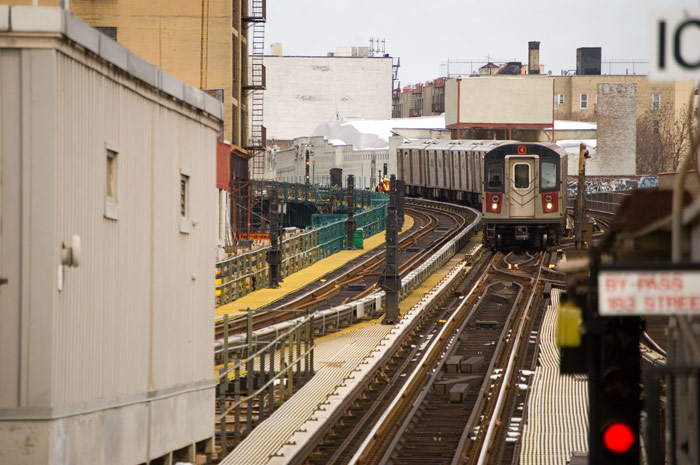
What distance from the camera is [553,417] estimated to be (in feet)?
54.9

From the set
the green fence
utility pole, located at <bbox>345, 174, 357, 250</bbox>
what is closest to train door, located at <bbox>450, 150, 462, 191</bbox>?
the green fence

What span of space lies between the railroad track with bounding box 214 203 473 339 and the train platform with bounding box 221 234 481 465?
119 centimetres

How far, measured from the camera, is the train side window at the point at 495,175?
3556 cm

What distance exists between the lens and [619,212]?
654 cm

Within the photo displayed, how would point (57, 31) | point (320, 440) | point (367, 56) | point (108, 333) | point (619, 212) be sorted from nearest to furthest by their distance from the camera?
point (619, 212) < point (57, 31) < point (108, 333) < point (320, 440) < point (367, 56)

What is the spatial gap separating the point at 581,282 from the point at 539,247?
3181 cm

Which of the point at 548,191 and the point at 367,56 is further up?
the point at 367,56

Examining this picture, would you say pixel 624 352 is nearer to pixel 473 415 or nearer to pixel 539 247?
pixel 473 415

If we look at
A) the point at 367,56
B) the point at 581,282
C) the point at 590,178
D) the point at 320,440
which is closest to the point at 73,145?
the point at 581,282

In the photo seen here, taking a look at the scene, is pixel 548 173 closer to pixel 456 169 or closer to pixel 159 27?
pixel 456 169

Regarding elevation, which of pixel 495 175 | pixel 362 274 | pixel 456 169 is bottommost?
pixel 362 274

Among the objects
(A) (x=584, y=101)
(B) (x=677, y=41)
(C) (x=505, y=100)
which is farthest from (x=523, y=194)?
(A) (x=584, y=101)

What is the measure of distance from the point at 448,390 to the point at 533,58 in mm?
87387

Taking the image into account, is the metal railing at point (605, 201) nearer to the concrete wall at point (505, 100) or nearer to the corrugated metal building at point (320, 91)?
the concrete wall at point (505, 100)
